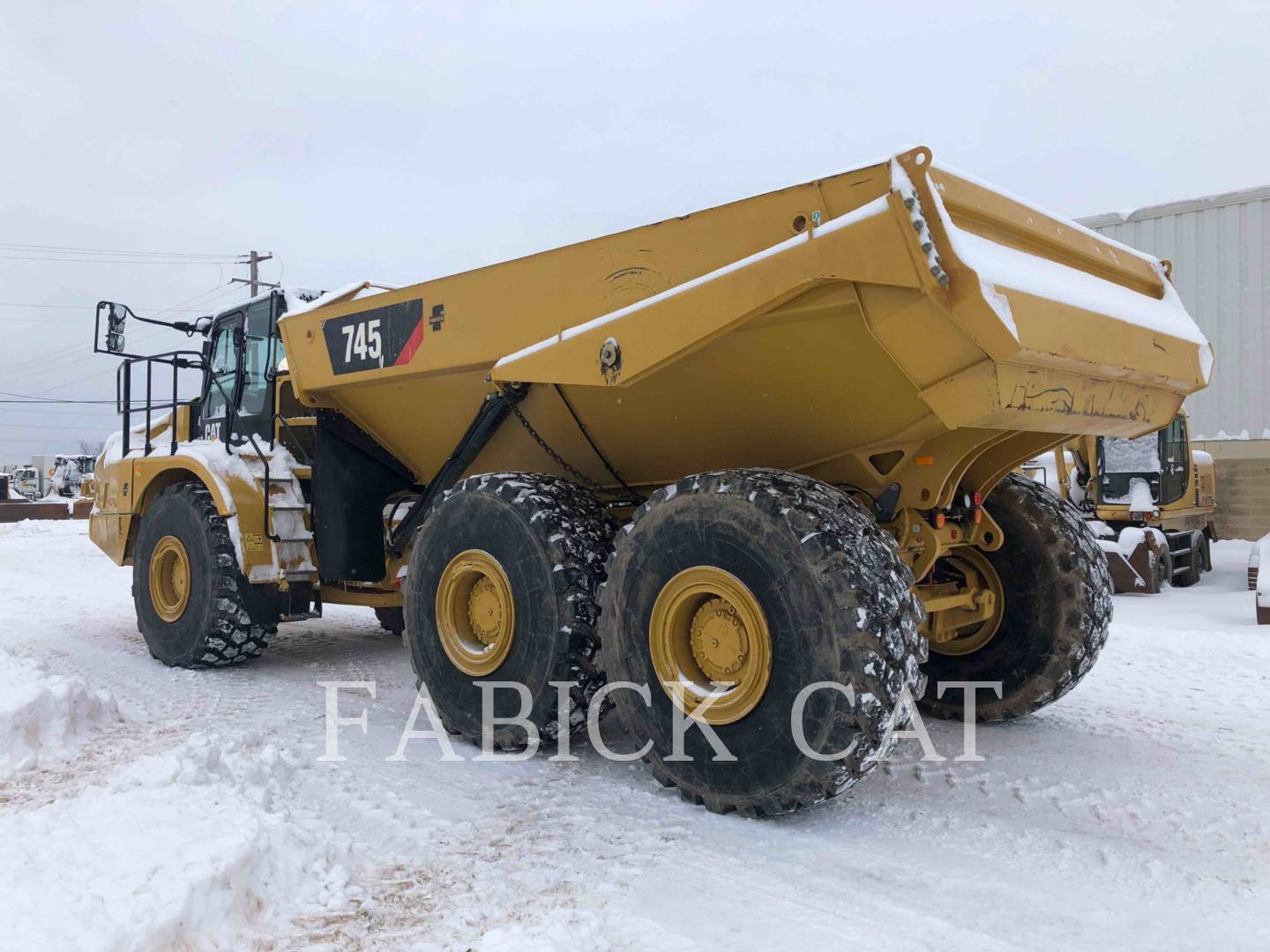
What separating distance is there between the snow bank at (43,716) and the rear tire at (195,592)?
120 centimetres

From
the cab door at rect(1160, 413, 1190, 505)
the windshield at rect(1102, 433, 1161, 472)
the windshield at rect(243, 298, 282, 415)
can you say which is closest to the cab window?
the windshield at rect(243, 298, 282, 415)

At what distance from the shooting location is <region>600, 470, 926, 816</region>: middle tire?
3.05m

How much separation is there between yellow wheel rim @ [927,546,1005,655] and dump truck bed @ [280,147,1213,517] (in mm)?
514

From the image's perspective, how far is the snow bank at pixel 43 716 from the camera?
387 centimetres

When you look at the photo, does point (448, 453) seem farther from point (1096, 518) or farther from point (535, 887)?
point (1096, 518)

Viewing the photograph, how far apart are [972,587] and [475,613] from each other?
94.8 inches

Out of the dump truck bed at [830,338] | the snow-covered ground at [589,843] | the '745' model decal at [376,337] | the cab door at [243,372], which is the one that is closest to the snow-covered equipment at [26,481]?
the cab door at [243,372]

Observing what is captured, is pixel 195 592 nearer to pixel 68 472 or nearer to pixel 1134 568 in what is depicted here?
pixel 1134 568

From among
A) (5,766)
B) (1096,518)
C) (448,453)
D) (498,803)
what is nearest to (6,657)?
(5,766)

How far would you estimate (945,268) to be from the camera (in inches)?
112

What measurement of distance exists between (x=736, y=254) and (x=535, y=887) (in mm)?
2212

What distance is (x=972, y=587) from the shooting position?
15.2ft

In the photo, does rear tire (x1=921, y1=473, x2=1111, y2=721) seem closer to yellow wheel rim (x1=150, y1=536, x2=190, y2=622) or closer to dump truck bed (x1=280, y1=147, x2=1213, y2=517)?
dump truck bed (x1=280, y1=147, x2=1213, y2=517)

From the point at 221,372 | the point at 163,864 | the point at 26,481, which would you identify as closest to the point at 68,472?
the point at 26,481
